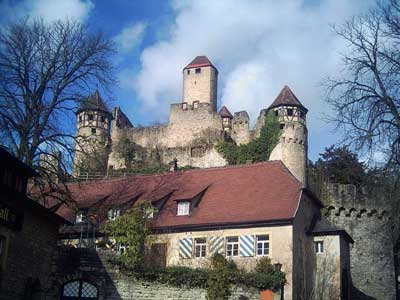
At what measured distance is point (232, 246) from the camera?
33.3 metres

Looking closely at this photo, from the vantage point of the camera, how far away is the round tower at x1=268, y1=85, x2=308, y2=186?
52344mm

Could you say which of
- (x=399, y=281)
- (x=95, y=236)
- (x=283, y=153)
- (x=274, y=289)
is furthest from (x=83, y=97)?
(x=399, y=281)

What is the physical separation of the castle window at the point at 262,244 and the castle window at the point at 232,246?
42.3 inches

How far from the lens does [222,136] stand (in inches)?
2469

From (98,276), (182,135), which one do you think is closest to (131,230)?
(98,276)

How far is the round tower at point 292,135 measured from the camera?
52344mm

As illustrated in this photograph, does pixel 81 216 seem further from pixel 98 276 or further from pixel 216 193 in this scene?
pixel 98 276

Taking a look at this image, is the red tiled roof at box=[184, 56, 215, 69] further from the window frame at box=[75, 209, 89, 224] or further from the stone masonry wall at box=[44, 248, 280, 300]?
the stone masonry wall at box=[44, 248, 280, 300]

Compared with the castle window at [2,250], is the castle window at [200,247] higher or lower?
higher

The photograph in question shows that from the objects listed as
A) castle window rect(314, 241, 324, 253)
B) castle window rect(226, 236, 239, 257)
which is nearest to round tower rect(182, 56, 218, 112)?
castle window rect(314, 241, 324, 253)

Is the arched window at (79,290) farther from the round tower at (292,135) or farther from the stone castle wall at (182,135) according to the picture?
the stone castle wall at (182,135)

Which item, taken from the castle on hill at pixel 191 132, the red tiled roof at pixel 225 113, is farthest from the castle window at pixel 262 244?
the red tiled roof at pixel 225 113

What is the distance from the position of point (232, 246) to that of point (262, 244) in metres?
1.53

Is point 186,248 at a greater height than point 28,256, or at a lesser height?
greater
